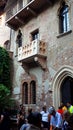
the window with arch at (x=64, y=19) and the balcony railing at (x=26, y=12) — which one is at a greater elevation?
the balcony railing at (x=26, y=12)

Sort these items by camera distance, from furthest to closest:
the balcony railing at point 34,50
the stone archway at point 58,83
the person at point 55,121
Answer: the balcony railing at point 34,50 → the stone archway at point 58,83 → the person at point 55,121

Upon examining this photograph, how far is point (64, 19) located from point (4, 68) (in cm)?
650

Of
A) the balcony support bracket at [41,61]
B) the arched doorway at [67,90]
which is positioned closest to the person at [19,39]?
the balcony support bracket at [41,61]

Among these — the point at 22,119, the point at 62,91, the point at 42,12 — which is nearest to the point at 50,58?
the point at 62,91

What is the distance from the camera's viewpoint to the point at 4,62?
57.6ft

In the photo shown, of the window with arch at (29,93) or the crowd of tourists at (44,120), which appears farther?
the window with arch at (29,93)

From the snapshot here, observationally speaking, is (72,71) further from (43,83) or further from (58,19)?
(58,19)

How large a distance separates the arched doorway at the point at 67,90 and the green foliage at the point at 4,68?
5693 millimetres

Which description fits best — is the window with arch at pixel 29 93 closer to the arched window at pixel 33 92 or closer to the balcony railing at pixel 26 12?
the arched window at pixel 33 92

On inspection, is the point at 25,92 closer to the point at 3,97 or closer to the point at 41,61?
the point at 3,97

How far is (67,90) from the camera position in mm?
12953

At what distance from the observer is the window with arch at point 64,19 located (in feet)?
44.1

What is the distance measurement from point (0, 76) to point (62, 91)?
19.0 ft

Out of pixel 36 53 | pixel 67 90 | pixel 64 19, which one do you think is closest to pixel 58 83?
pixel 67 90
